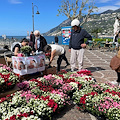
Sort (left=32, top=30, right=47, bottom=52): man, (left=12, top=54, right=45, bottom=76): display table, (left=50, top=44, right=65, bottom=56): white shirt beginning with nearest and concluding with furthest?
(left=12, top=54, right=45, bottom=76): display table, (left=50, top=44, right=65, bottom=56): white shirt, (left=32, top=30, right=47, bottom=52): man

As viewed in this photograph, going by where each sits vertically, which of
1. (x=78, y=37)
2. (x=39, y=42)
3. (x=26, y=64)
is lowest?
(x=26, y=64)

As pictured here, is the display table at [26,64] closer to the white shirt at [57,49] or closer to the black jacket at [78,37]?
the white shirt at [57,49]

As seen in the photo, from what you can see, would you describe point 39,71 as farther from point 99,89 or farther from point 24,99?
point 99,89

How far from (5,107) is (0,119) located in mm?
349

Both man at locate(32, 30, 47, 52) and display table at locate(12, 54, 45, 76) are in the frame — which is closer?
display table at locate(12, 54, 45, 76)

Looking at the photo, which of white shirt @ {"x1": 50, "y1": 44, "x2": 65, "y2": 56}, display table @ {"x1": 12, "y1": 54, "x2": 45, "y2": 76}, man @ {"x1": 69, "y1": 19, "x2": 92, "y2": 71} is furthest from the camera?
man @ {"x1": 69, "y1": 19, "x2": 92, "y2": 71}

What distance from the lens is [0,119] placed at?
256 cm

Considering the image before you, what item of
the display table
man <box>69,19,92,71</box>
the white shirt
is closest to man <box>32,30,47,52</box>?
the white shirt

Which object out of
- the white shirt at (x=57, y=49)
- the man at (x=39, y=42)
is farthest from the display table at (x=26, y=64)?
the man at (x=39, y=42)

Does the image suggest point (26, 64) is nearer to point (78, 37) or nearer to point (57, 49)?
point (57, 49)

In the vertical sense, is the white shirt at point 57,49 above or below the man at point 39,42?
below

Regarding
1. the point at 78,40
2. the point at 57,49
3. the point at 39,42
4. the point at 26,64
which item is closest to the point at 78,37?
the point at 78,40

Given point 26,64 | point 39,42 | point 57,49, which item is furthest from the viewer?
point 39,42

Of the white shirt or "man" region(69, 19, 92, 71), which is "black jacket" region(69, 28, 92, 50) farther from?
the white shirt
